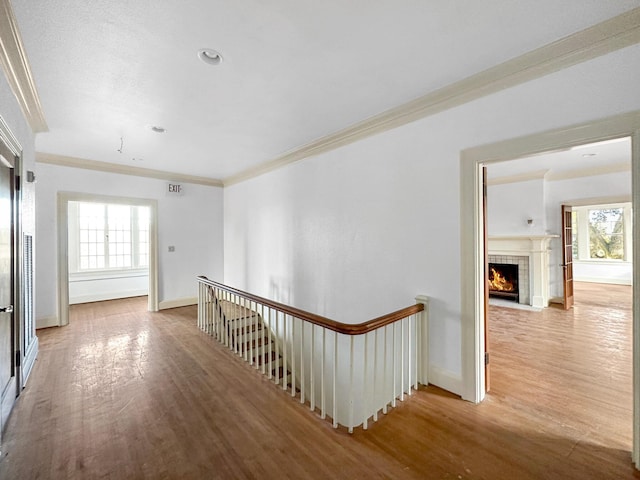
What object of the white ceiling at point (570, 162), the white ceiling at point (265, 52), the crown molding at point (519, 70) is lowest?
the crown molding at point (519, 70)

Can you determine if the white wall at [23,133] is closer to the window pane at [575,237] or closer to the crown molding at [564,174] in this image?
the crown molding at [564,174]

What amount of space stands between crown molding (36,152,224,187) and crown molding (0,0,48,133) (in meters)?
1.78

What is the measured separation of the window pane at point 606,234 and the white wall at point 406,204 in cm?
874

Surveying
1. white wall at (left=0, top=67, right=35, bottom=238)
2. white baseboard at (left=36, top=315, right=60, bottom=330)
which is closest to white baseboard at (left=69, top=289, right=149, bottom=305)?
white baseboard at (left=36, top=315, right=60, bottom=330)

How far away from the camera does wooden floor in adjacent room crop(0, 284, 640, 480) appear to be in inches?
66.7

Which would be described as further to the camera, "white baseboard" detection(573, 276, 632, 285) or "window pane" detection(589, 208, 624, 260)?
"window pane" detection(589, 208, 624, 260)

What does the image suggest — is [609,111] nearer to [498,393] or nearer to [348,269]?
[498,393]

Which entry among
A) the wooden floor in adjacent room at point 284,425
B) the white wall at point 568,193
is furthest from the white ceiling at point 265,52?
the white wall at point 568,193

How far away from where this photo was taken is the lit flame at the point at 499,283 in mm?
6129

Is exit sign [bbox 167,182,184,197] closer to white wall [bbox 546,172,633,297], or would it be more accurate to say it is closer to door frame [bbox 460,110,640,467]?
door frame [bbox 460,110,640,467]

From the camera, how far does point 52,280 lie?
4.45 m

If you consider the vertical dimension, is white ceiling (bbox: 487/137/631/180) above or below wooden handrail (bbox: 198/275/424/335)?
above

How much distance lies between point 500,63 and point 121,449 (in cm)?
381

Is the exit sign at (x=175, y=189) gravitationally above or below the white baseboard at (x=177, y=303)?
above
